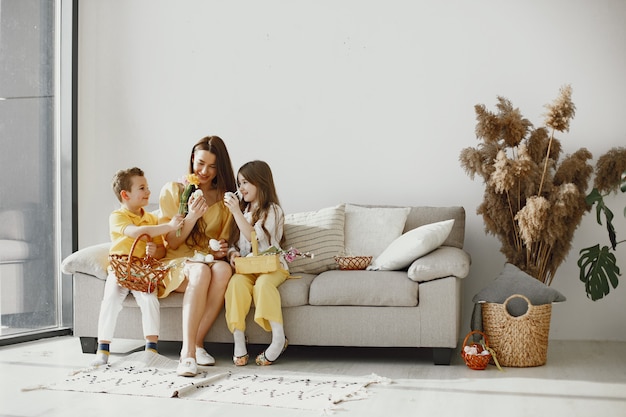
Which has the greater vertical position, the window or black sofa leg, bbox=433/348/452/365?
the window

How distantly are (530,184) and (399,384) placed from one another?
1.40m

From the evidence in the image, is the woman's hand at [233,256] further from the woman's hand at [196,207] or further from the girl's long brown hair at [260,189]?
the woman's hand at [196,207]

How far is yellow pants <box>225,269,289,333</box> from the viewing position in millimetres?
3686

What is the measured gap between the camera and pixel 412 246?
3.85 metres

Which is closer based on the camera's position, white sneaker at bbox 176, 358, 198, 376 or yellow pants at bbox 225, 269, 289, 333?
white sneaker at bbox 176, 358, 198, 376

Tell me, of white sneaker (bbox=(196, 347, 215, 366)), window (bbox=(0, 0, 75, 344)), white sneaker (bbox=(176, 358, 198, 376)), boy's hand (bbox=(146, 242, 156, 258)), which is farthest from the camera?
window (bbox=(0, 0, 75, 344))

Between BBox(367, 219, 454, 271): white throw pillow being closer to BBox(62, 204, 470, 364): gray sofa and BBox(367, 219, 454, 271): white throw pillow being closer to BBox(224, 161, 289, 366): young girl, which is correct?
BBox(62, 204, 470, 364): gray sofa

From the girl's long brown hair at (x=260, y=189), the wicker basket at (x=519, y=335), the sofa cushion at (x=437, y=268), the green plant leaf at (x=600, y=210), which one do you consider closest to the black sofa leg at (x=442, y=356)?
the wicker basket at (x=519, y=335)

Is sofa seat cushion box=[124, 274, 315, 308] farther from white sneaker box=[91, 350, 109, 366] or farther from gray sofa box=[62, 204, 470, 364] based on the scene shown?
white sneaker box=[91, 350, 109, 366]

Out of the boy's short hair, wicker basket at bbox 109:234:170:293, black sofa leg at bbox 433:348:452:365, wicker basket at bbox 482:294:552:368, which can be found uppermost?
the boy's short hair

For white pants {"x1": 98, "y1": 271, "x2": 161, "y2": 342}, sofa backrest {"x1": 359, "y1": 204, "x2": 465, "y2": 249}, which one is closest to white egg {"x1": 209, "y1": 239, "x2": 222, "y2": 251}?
white pants {"x1": 98, "y1": 271, "x2": 161, "y2": 342}

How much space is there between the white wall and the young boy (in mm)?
1096

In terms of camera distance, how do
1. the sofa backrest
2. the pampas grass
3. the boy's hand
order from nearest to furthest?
the boy's hand, the pampas grass, the sofa backrest

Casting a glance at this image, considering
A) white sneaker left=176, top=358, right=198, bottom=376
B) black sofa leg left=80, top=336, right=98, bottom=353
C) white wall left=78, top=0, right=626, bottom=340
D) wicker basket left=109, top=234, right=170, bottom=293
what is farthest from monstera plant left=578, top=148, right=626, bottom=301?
black sofa leg left=80, top=336, right=98, bottom=353
